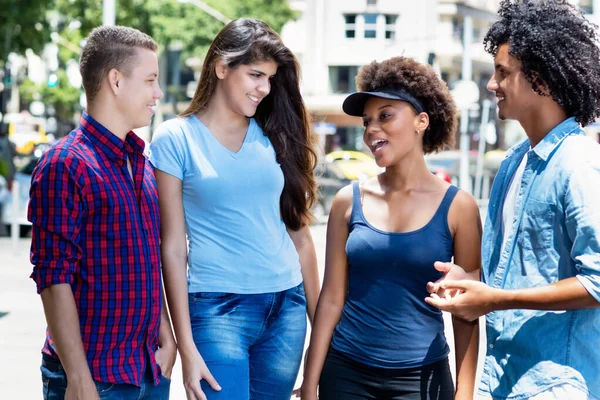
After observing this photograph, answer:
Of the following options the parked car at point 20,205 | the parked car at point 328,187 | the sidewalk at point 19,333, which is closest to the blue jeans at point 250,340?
the sidewalk at point 19,333

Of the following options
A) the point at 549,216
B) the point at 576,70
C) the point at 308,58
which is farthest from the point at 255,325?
the point at 308,58

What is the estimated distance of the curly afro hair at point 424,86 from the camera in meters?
3.46

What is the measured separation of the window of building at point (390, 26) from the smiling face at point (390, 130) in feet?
166

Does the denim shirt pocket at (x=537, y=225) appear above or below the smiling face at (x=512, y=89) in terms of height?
below

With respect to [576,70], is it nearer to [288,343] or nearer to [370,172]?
[288,343]

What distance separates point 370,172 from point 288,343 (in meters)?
21.1

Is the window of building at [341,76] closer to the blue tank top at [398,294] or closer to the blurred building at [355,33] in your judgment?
the blurred building at [355,33]

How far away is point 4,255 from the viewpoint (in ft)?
48.2

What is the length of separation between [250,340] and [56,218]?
3.38 feet

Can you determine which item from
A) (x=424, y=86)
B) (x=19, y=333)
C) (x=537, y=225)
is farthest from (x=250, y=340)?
(x=19, y=333)

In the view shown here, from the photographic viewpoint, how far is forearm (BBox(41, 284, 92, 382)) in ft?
9.23

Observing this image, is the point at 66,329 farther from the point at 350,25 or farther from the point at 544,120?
the point at 350,25

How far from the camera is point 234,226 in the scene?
352cm

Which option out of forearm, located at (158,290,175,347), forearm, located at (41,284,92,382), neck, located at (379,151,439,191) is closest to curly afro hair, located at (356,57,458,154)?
neck, located at (379,151,439,191)
